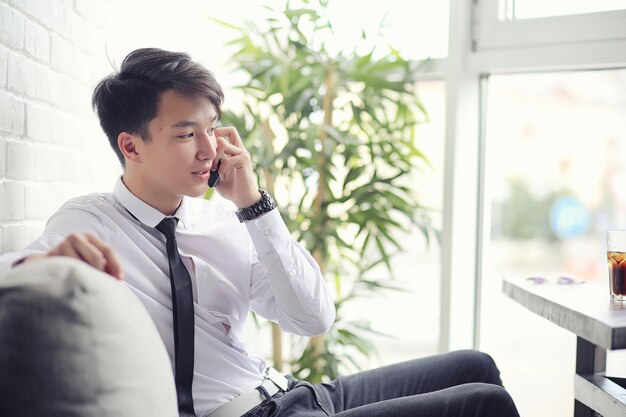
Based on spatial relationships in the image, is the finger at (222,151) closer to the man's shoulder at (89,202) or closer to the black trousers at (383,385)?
the man's shoulder at (89,202)

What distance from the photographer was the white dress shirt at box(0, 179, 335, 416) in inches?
60.0

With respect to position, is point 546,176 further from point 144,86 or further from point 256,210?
point 144,86

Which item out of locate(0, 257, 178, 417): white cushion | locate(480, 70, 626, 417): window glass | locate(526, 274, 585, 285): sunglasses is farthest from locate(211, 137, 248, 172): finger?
locate(480, 70, 626, 417): window glass

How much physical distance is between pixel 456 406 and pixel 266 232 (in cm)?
57

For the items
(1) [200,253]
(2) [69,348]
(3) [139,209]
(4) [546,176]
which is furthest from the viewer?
(4) [546,176]

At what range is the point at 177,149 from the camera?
1.56 meters

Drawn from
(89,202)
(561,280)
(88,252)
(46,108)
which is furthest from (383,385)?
(46,108)

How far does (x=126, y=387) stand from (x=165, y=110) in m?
0.81

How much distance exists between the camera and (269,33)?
259 centimetres

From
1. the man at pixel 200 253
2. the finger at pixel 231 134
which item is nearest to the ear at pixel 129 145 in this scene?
the man at pixel 200 253

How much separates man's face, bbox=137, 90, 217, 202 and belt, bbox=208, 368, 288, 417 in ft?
1.56

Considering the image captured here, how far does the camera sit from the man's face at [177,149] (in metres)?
1.56

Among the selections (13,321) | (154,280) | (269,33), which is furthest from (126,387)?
(269,33)

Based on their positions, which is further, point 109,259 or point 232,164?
point 232,164
